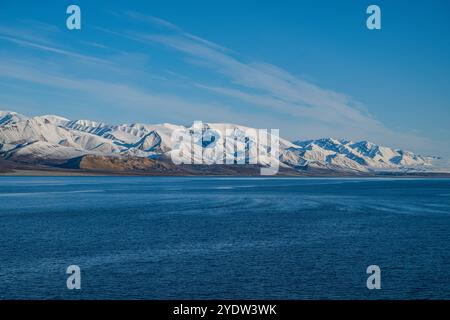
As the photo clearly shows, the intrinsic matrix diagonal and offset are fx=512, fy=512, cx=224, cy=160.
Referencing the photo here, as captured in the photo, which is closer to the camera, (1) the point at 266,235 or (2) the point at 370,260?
(2) the point at 370,260

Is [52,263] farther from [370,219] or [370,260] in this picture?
[370,219]

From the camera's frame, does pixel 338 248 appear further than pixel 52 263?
Yes

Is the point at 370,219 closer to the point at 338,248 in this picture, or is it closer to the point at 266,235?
the point at 266,235
